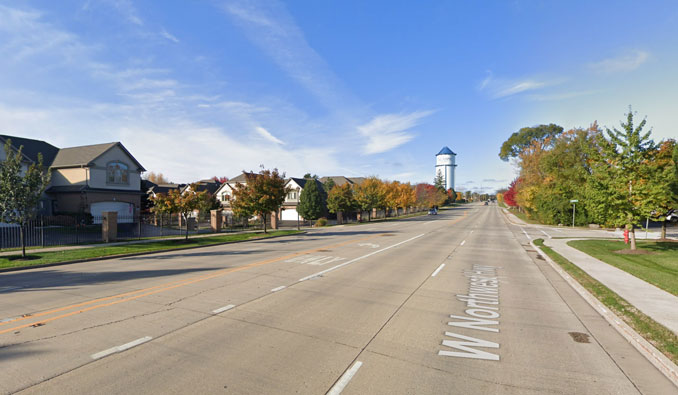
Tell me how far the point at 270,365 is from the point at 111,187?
3770cm

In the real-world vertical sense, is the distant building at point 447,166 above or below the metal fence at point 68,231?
above

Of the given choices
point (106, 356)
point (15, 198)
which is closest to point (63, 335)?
point (106, 356)

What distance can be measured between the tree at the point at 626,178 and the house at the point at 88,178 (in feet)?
120

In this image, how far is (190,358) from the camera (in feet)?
17.1

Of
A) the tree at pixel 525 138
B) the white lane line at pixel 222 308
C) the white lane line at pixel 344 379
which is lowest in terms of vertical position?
the white lane line at pixel 222 308

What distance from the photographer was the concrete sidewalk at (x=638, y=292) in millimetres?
7336

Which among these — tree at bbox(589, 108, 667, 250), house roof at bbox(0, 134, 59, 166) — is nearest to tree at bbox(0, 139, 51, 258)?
house roof at bbox(0, 134, 59, 166)

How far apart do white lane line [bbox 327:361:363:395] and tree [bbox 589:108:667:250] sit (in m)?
17.7

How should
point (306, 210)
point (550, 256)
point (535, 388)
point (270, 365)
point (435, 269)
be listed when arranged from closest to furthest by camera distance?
point (535, 388) → point (270, 365) → point (435, 269) → point (550, 256) → point (306, 210)

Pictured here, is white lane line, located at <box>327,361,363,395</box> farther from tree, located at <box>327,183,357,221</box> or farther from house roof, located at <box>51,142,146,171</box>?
tree, located at <box>327,183,357,221</box>

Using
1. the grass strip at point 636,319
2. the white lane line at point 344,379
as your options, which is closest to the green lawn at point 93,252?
the white lane line at point 344,379

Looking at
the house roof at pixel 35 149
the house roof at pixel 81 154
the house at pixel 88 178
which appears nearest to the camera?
the house at pixel 88 178

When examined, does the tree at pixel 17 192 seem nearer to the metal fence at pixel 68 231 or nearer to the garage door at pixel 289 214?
the metal fence at pixel 68 231

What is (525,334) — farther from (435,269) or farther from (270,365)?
(435,269)
